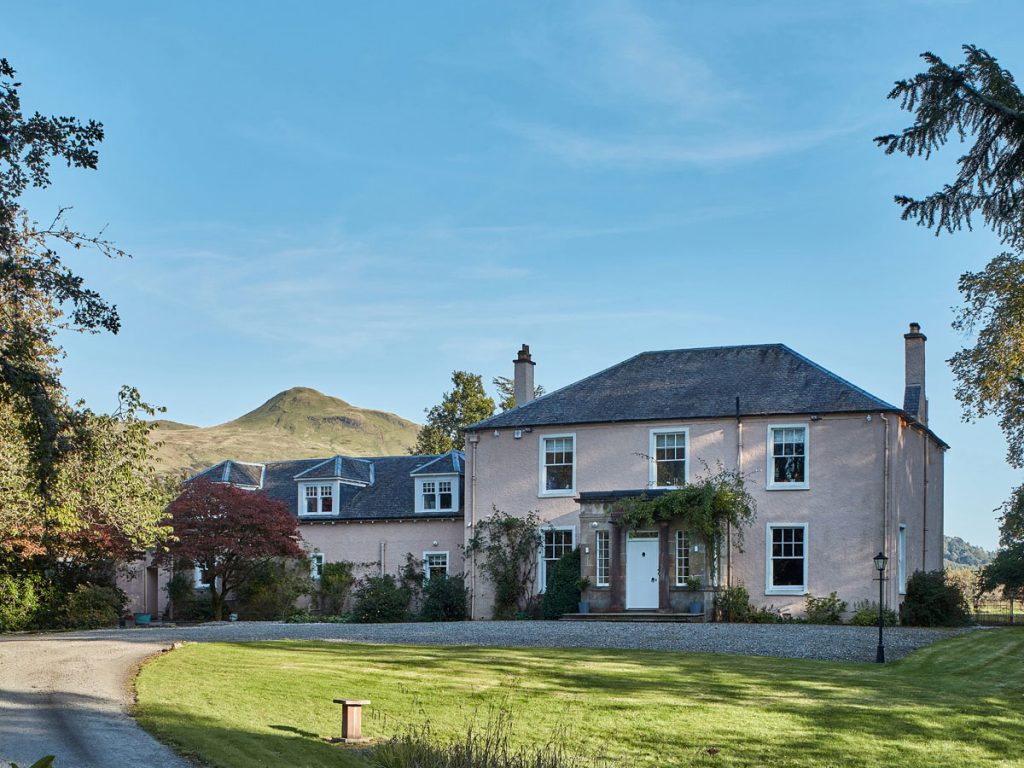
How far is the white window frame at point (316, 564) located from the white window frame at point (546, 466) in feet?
30.6

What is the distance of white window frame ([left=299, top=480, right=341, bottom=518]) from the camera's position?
1649 inches

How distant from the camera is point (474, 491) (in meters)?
37.7

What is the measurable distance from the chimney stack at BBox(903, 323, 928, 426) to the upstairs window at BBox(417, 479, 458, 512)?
1551cm

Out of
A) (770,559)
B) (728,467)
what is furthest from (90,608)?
(770,559)

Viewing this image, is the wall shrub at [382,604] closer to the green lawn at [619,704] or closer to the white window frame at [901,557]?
the green lawn at [619,704]

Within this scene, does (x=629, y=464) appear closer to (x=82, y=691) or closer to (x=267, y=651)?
(x=267, y=651)

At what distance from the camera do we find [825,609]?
32.0 meters

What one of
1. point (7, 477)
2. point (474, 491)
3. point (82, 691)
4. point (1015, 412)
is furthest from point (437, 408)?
point (82, 691)

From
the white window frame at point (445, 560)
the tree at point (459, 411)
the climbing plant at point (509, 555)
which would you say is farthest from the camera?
the tree at point (459, 411)

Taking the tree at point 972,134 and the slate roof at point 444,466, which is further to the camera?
the slate roof at point 444,466

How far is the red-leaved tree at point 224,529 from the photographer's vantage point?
3622cm

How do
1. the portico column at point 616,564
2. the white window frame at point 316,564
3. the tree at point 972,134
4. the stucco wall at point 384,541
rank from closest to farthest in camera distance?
1. the tree at point 972,134
2. the portico column at point 616,564
3. the stucco wall at point 384,541
4. the white window frame at point 316,564

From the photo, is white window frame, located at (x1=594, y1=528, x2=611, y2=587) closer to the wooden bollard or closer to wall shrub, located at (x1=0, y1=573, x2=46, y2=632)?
wall shrub, located at (x1=0, y1=573, x2=46, y2=632)

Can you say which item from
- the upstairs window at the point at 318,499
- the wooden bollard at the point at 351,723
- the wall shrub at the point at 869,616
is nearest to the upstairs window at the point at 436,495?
the upstairs window at the point at 318,499
